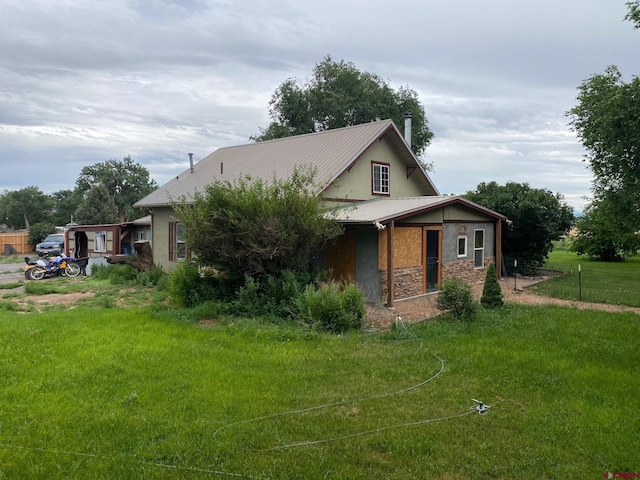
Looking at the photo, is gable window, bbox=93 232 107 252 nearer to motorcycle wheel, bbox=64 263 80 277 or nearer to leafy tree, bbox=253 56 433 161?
motorcycle wheel, bbox=64 263 80 277

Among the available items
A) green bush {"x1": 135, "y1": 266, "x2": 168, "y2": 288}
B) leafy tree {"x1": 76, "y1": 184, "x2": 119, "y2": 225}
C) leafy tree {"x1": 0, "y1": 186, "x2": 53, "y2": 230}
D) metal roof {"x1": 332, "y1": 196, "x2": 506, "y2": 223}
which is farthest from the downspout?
leafy tree {"x1": 0, "y1": 186, "x2": 53, "y2": 230}

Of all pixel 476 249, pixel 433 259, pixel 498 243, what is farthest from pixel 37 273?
pixel 498 243

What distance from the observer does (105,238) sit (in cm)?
2289

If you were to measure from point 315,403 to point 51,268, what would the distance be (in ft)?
55.8

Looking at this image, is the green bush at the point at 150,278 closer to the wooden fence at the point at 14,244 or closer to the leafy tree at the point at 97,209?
the wooden fence at the point at 14,244

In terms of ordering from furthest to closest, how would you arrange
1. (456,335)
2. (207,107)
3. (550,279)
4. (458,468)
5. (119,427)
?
(207,107) < (550,279) < (456,335) < (119,427) < (458,468)

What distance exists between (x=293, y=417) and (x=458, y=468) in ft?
5.89

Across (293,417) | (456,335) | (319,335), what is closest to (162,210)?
(319,335)

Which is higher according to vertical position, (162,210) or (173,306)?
(162,210)

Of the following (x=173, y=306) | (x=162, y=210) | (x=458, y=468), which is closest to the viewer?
(x=458, y=468)

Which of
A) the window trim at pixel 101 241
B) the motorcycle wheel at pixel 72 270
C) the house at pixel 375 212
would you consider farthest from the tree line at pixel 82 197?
the house at pixel 375 212

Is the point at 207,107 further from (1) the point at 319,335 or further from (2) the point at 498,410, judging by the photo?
(2) the point at 498,410

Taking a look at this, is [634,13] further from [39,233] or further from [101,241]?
[39,233]

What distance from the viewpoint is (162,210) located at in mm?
19375
